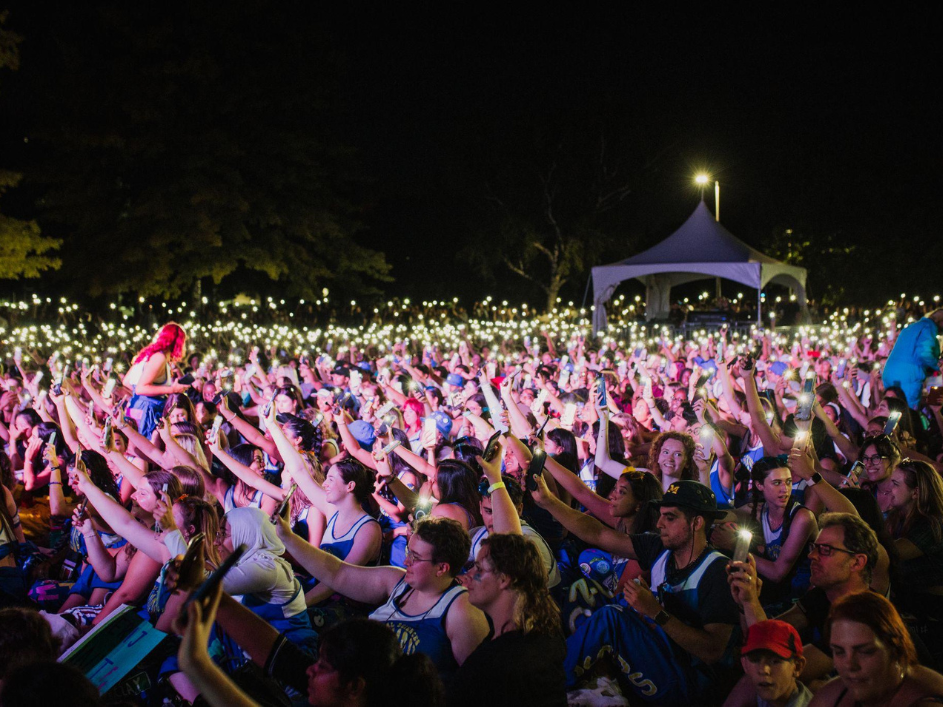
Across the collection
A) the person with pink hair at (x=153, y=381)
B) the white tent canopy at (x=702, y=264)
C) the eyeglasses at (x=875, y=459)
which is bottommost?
the eyeglasses at (x=875, y=459)

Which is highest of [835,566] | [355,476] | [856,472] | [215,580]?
[215,580]

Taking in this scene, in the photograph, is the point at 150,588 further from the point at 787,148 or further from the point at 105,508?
the point at 787,148

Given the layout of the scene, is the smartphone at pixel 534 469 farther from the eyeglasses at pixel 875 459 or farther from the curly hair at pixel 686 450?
the eyeglasses at pixel 875 459

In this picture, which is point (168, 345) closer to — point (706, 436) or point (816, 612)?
point (706, 436)

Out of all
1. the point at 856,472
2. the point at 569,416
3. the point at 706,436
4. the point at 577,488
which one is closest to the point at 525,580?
the point at 577,488

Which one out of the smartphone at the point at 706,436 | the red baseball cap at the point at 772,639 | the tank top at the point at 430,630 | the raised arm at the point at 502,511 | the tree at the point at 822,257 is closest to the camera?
the red baseball cap at the point at 772,639

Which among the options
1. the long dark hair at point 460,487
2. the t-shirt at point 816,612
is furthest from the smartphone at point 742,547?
the long dark hair at point 460,487

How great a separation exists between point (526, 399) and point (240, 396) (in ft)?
11.5

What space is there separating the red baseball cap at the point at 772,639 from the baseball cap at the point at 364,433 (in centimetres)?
508

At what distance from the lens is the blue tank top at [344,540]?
4.64 meters

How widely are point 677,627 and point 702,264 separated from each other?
18.4m

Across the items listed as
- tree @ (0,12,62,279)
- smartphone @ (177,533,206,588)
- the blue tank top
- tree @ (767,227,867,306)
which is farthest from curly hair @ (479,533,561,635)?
tree @ (767,227,867,306)

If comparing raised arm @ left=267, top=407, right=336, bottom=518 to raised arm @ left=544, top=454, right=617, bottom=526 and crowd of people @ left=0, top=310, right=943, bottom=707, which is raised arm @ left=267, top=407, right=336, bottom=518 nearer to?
crowd of people @ left=0, top=310, right=943, bottom=707

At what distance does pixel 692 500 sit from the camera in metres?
3.86
